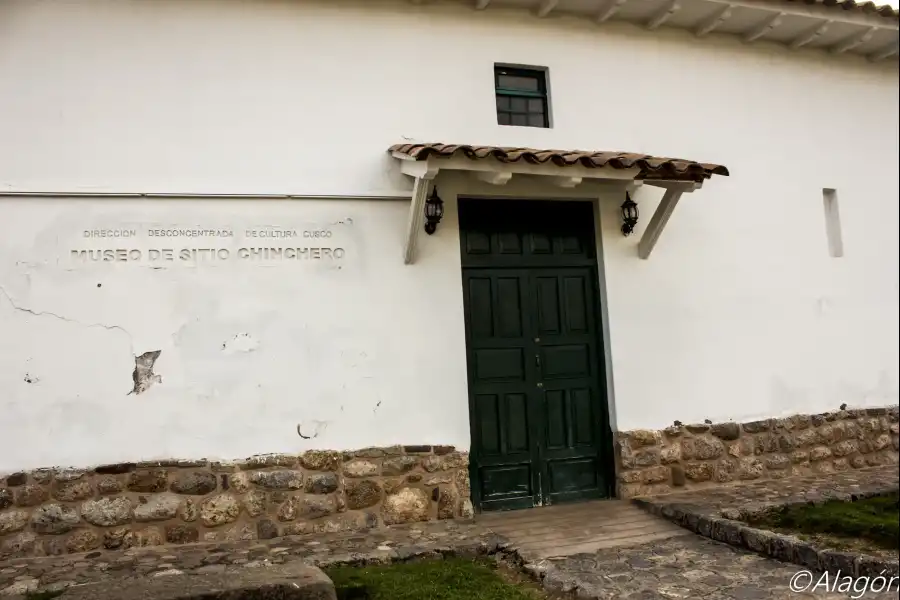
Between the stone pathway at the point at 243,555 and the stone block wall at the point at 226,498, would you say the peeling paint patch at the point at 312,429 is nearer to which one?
the stone block wall at the point at 226,498

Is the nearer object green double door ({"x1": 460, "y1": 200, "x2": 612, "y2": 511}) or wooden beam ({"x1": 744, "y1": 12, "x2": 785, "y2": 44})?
green double door ({"x1": 460, "y1": 200, "x2": 612, "y2": 511})

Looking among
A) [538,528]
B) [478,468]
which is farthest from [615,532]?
[478,468]

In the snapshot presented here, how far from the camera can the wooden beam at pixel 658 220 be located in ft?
19.6

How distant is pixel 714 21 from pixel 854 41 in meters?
1.83

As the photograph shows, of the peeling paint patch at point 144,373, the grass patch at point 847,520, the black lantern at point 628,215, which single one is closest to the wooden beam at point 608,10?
the black lantern at point 628,215

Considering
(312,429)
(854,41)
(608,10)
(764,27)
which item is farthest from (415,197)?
(854,41)

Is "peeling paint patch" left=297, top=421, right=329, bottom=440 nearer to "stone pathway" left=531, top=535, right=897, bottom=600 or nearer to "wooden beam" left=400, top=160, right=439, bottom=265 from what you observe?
"wooden beam" left=400, top=160, right=439, bottom=265

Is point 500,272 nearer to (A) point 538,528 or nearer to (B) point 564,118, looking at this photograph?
(B) point 564,118

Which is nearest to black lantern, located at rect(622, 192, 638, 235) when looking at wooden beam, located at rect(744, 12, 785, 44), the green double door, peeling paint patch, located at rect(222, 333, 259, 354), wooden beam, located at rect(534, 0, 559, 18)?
the green double door

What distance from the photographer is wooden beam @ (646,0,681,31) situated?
256 inches

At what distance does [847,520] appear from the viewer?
5.05 m

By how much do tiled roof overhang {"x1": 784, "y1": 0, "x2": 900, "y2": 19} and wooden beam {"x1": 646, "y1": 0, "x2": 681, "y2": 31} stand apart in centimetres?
118

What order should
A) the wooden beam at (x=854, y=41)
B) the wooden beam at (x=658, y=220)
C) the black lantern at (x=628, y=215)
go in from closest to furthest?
the wooden beam at (x=658, y=220) → the black lantern at (x=628, y=215) → the wooden beam at (x=854, y=41)

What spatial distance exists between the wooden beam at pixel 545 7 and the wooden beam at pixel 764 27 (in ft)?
7.35
